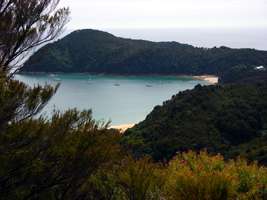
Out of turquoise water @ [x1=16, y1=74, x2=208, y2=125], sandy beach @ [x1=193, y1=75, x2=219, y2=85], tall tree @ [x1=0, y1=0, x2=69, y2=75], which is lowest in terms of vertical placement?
turquoise water @ [x1=16, y1=74, x2=208, y2=125]

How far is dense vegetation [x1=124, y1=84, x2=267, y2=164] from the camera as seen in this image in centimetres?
2608

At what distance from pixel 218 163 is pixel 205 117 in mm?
22247

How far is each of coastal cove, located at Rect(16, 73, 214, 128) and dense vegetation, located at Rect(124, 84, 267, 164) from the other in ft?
40.6

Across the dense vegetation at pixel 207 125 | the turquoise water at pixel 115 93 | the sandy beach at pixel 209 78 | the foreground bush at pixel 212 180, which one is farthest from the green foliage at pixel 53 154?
the sandy beach at pixel 209 78

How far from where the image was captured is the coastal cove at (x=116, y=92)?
53938 mm

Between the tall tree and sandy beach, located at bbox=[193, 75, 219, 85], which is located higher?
the tall tree

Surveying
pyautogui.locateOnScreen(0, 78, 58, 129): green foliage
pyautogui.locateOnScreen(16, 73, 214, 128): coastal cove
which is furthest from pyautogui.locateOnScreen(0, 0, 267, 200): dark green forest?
pyautogui.locateOnScreen(16, 73, 214, 128): coastal cove

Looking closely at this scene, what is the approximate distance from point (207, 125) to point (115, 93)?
3997 centimetres

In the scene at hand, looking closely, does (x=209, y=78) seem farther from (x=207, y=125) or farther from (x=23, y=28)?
(x=23, y=28)

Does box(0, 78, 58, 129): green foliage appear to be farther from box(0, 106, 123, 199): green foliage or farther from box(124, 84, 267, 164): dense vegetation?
box(124, 84, 267, 164): dense vegetation

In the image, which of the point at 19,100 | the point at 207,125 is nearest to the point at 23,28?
the point at 19,100

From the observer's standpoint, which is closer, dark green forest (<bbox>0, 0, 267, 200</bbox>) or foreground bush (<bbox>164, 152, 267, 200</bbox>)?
dark green forest (<bbox>0, 0, 267, 200</bbox>)

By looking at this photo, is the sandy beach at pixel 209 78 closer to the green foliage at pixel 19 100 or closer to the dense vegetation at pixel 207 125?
the dense vegetation at pixel 207 125

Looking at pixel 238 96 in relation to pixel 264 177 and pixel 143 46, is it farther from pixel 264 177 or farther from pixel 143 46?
pixel 143 46
